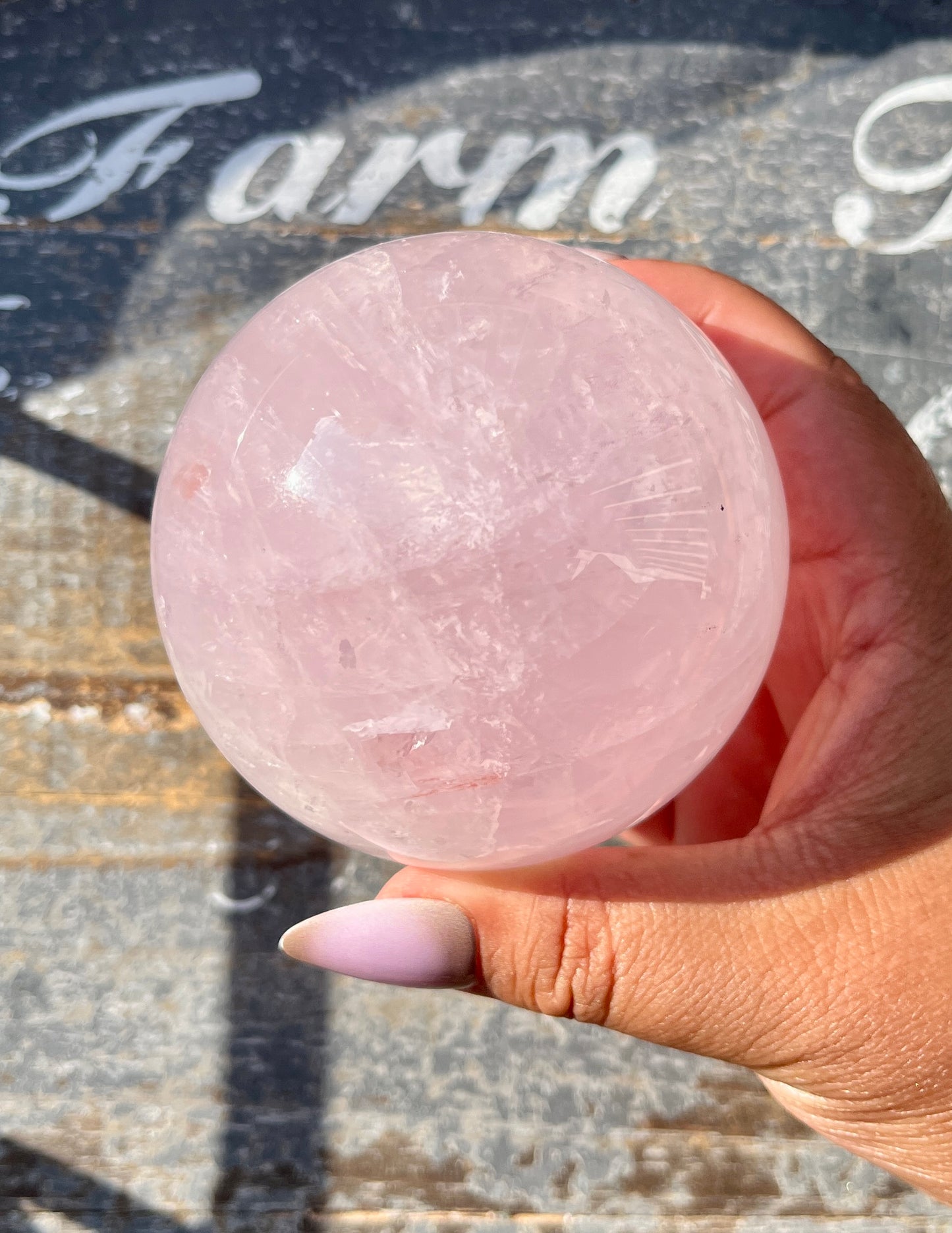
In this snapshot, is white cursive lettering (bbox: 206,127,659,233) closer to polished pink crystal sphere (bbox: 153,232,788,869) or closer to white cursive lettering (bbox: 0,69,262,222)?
white cursive lettering (bbox: 0,69,262,222)

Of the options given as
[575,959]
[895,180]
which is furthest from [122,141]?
[575,959]

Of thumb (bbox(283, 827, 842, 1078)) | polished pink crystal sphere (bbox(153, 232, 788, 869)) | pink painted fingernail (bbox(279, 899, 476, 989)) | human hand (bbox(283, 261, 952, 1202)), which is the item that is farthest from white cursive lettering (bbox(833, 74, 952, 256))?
pink painted fingernail (bbox(279, 899, 476, 989))

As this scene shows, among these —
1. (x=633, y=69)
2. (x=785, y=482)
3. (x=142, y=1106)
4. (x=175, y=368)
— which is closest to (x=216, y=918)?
(x=142, y=1106)

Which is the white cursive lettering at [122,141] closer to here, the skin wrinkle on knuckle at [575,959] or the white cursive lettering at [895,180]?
the white cursive lettering at [895,180]

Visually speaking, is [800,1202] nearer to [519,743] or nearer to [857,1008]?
[857,1008]

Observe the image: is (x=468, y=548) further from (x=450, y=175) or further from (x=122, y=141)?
(x=122, y=141)

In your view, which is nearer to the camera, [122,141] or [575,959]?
[575,959]

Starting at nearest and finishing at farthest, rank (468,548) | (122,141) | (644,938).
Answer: (468,548)
(644,938)
(122,141)

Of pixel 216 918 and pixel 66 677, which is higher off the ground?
pixel 66 677
